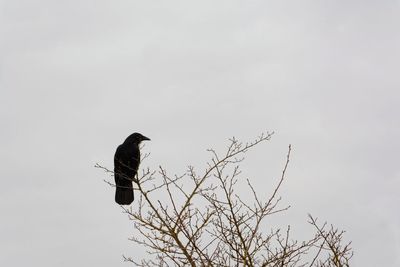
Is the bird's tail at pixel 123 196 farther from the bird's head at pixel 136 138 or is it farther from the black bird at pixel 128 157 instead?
the bird's head at pixel 136 138

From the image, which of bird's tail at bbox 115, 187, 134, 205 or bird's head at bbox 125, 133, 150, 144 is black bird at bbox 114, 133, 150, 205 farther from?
bird's tail at bbox 115, 187, 134, 205

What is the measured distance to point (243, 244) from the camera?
6.45 m

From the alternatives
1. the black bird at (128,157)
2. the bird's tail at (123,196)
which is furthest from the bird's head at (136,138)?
the bird's tail at (123,196)

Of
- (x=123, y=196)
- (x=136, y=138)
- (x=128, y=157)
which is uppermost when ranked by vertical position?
(x=136, y=138)

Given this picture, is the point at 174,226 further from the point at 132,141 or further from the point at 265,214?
the point at 132,141

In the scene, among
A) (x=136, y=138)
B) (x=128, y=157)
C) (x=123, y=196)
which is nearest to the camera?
(x=123, y=196)

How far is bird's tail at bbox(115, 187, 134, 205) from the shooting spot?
37.2 ft

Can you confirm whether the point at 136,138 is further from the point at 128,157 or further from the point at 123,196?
the point at 123,196

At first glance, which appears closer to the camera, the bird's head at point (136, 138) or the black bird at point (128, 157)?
the black bird at point (128, 157)

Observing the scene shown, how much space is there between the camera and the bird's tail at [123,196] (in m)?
11.3

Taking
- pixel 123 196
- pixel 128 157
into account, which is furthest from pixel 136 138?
pixel 123 196

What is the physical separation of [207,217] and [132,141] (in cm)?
554

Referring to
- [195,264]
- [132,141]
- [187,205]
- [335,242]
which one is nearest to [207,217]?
[187,205]

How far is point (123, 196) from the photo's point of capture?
37.3 ft
